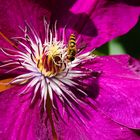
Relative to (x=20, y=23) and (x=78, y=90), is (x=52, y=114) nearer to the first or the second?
(x=78, y=90)

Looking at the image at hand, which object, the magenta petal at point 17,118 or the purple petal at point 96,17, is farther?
the purple petal at point 96,17

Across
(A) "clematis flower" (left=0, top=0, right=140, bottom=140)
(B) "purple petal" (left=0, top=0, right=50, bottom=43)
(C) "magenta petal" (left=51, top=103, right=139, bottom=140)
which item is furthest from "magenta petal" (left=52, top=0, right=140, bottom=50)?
(C) "magenta petal" (left=51, top=103, right=139, bottom=140)

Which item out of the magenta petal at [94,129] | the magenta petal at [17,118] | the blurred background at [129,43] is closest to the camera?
the magenta petal at [17,118]

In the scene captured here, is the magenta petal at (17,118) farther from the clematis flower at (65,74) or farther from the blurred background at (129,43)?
the blurred background at (129,43)

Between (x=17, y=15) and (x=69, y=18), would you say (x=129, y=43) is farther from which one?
(x=17, y=15)

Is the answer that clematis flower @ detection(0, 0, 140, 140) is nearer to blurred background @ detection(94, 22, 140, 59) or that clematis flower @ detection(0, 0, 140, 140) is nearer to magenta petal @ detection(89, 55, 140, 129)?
magenta petal @ detection(89, 55, 140, 129)

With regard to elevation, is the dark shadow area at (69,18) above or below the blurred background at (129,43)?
above

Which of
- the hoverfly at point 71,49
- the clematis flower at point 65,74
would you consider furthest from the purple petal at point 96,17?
the hoverfly at point 71,49
